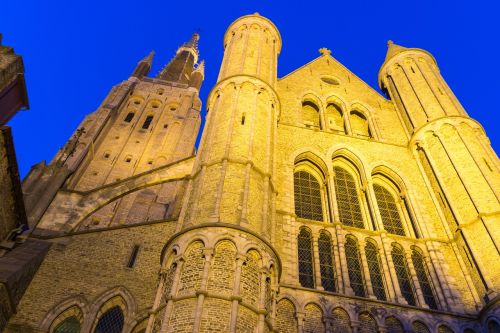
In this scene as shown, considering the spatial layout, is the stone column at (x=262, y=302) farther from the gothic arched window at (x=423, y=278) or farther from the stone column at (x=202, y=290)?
the gothic arched window at (x=423, y=278)

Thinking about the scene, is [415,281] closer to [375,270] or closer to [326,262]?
[375,270]

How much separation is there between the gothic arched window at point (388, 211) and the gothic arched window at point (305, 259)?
8.64ft

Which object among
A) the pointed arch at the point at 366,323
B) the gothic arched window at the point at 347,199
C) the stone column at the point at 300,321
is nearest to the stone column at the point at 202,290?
the stone column at the point at 300,321

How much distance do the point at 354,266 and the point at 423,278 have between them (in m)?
1.79

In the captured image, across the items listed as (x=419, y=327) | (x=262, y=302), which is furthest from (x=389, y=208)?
(x=262, y=302)

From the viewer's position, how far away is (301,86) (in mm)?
18406

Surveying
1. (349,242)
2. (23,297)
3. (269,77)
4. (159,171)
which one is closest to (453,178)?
(349,242)

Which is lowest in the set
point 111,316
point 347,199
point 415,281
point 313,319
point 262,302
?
point 262,302

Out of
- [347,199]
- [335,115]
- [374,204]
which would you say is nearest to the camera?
[374,204]

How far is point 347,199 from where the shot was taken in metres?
13.5

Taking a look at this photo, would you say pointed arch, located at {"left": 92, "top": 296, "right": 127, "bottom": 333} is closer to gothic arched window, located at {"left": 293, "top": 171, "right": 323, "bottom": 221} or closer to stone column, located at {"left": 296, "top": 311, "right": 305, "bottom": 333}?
stone column, located at {"left": 296, "top": 311, "right": 305, "bottom": 333}

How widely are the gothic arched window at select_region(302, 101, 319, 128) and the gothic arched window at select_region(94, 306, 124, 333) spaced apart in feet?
31.2

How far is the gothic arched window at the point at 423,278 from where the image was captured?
10926mm

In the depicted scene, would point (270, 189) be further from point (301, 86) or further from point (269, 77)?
point (301, 86)
